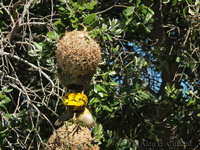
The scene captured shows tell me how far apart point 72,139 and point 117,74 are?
1.44 meters

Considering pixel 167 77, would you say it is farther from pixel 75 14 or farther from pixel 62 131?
pixel 62 131

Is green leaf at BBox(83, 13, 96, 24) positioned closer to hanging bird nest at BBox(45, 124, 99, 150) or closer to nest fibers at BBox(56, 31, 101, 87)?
nest fibers at BBox(56, 31, 101, 87)

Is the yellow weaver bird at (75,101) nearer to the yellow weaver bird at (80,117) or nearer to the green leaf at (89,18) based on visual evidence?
the yellow weaver bird at (80,117)

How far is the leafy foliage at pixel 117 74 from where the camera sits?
3.59 m

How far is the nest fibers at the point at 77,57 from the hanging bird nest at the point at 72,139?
258mm

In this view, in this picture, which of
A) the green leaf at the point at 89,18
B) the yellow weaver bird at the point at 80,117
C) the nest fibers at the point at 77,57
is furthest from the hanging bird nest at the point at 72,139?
the green leaf at the point at 89,18

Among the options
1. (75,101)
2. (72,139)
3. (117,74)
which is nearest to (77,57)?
(75,101)

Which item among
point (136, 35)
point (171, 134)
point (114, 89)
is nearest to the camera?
point (114, 89)

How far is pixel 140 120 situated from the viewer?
4285 mm

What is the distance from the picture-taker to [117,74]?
14.3 ft

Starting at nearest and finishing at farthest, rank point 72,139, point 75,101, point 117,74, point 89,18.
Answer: point 75,101 → point 72,139 → point 89,18 → point 117,74

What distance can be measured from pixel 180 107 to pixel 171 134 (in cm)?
54

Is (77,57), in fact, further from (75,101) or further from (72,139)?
(72,139)

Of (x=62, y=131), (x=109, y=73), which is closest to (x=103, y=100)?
(x=109, y=73)
